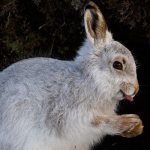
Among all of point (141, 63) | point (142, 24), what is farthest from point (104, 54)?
point (141, 63)

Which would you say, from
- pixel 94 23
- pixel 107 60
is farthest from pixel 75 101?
pixel 94 23

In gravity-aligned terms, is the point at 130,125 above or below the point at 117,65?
below

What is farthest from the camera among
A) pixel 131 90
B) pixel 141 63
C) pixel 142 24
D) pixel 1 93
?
pixel 141 63

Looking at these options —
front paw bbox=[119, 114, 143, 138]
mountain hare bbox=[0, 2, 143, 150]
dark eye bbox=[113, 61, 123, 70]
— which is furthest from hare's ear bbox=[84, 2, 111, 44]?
front paw bbox=[119, 114, 143, 138]

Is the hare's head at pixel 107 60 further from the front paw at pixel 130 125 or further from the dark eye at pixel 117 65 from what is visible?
the front paw at pixel 130 125

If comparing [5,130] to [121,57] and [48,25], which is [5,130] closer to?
[121,57]

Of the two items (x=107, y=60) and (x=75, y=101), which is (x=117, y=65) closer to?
(x=107, y=60)

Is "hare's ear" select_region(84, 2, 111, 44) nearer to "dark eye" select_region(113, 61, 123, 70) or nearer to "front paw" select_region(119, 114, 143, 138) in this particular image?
"dark eye" select_region(113, 61, 123, 70)
